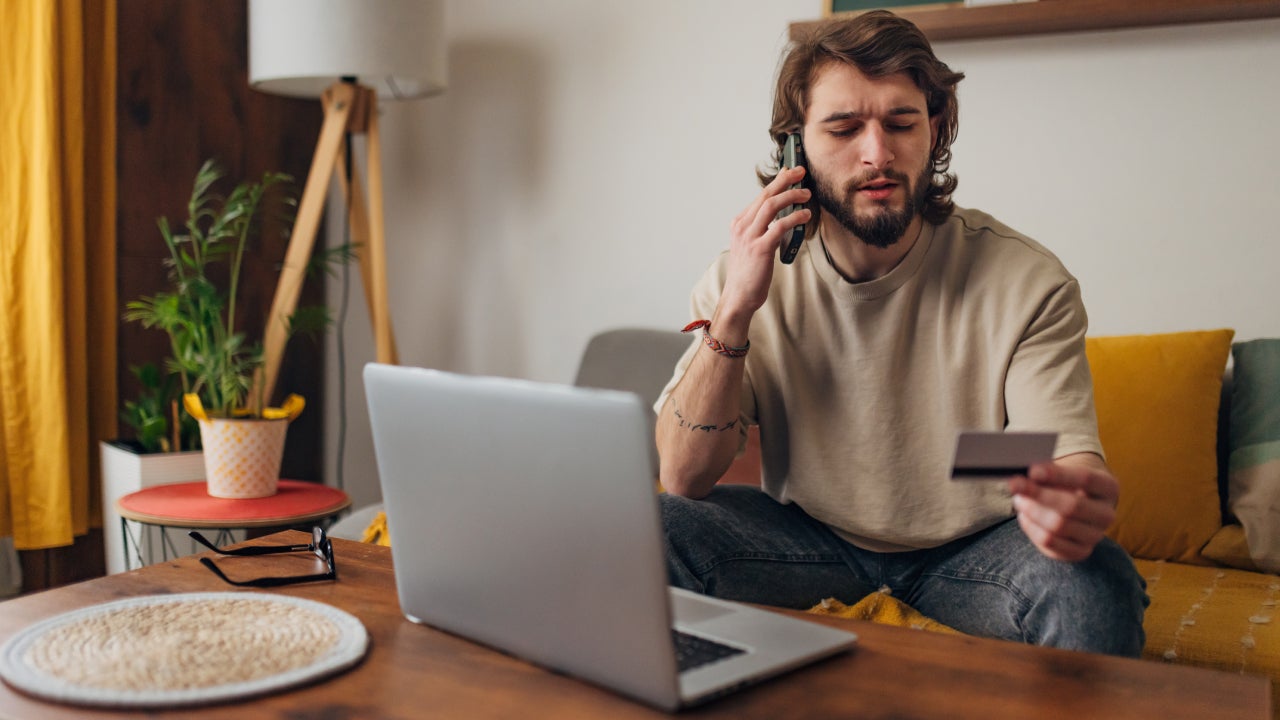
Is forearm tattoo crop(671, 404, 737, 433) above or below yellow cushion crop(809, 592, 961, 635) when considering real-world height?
above

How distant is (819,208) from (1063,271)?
1.14 ft

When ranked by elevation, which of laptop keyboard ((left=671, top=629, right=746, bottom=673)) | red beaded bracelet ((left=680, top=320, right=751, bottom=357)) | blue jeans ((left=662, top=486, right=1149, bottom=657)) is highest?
red beaded bracelet ((left=680, top=320, right=751, bottom=357))

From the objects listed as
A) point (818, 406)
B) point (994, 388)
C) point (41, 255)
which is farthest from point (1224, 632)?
point (41, 255)

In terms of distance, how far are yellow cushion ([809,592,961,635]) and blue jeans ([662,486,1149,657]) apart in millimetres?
25

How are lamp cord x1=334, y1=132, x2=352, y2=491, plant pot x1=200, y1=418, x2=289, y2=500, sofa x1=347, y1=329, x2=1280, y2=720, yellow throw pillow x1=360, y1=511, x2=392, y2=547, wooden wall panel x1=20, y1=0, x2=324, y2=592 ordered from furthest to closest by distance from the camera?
1. lamp cord x1=334, y1=132, x2=352, y2=491
2. wooden wall panel x1=20, y1=0, x2=324, y2=592
3. plant pot x1=200, y1=418, x2=289, y2=500
4. yellow throw pillow x1=360, y1=511, x2=392, y2=547
5. sofa x1=347, y1=329, x2=1280, y2=720

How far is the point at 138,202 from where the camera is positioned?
8.92ft

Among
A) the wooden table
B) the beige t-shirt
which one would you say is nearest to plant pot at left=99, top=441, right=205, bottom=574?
the beige t-shirt

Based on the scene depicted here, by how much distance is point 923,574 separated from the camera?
1.48m

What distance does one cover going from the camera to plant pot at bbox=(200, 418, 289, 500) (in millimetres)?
2137

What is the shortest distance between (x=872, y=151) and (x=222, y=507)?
1.36 m

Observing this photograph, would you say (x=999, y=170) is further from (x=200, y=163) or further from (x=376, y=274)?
Answer: (x=200, y=163)

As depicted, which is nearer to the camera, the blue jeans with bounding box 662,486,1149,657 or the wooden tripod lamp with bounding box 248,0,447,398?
the blue jeans with bounding box 662,486,1149,657

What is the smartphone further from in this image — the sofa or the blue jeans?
the sofa

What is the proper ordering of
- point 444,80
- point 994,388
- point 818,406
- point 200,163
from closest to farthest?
point 994,388, point 818,406, point 444,80, point 200,163
